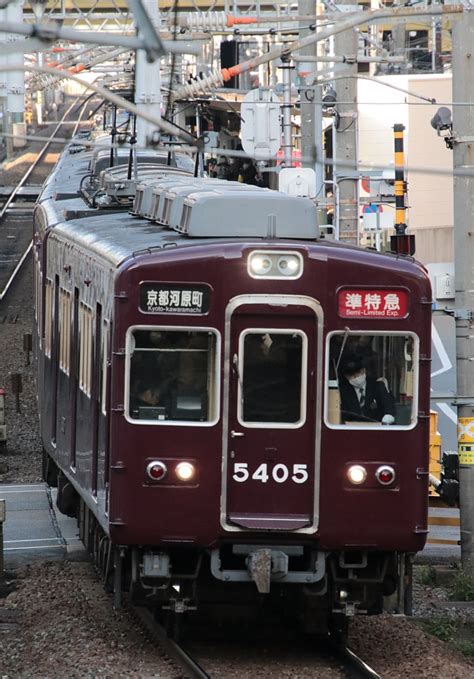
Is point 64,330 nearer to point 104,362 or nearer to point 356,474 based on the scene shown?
point 104,362

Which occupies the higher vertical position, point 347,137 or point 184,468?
point 347,137

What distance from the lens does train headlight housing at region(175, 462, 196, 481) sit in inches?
346

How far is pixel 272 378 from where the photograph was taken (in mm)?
8844

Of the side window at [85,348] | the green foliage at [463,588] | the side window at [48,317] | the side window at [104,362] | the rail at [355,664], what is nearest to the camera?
the rail at [355,664]

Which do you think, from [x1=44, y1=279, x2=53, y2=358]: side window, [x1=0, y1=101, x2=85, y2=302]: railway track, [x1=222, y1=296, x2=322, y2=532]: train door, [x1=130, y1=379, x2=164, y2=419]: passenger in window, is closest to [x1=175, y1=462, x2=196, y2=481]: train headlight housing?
[x1=222, y1=296, x2=322, y2=532]: train door

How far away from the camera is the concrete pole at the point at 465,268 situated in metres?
11.8

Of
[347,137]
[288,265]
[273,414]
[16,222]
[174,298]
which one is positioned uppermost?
[347,137]

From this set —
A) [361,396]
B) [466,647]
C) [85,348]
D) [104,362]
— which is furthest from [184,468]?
[466,647]

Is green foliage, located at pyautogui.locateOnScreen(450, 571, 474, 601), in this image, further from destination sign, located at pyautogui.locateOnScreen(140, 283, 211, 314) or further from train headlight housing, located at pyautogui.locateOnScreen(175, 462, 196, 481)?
destination sign, located at pyautogui.locateOnScreen(140, 283, 211, 314)

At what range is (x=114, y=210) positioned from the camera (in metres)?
12.8

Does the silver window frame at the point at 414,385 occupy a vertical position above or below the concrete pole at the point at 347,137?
below

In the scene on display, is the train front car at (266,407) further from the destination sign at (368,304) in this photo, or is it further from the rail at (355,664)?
the rail at (355,664)

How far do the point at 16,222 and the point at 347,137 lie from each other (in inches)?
1074

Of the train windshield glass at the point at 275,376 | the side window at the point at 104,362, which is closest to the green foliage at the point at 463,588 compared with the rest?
the train windshield glass at the point at 275,376
